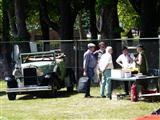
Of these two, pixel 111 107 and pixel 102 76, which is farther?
pixel 102 76

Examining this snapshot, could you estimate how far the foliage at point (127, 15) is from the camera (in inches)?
2036

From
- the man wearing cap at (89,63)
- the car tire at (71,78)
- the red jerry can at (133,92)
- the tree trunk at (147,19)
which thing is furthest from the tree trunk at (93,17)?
the red jerry can at (133,92)

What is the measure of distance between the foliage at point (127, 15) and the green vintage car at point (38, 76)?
26.9 metres

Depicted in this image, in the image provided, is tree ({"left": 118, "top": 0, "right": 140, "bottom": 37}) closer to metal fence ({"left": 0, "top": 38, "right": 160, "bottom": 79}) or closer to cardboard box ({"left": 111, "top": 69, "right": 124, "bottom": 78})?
metal fence ({"left": 0, "top": 38, "right": 160, "bottom": 79})

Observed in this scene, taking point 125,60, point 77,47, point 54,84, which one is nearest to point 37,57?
point 54,84

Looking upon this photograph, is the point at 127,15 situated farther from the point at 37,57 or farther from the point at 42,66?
the point at 42,66

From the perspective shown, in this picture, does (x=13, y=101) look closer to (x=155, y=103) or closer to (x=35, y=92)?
(x=35, y=92)

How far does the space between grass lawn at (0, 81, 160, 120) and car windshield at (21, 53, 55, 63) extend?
1875 mm

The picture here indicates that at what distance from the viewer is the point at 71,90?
75.7 feet

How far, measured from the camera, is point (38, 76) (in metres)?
21.3

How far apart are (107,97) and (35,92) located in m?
3.24

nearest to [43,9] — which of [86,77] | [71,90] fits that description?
[71,90]

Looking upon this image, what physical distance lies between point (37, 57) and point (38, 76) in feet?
4.78

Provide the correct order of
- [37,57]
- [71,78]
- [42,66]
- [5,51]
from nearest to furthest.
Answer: [42,66] → [37,57] → [71,78] → [5,51]
